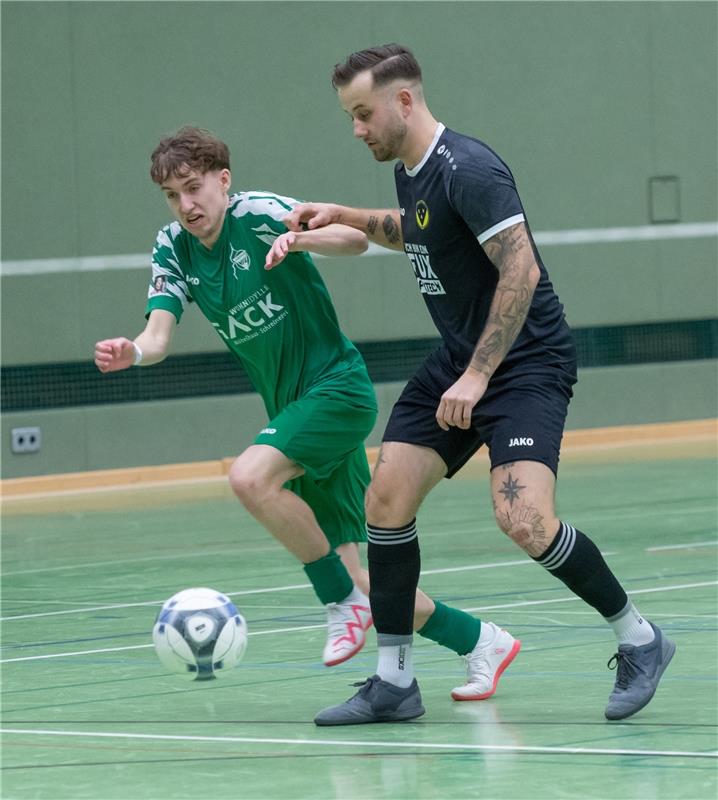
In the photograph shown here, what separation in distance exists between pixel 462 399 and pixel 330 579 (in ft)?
4.53

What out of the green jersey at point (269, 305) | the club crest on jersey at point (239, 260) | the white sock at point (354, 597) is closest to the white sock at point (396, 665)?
the white sock at point (354, 597)

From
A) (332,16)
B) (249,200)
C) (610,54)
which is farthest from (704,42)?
(249,200)

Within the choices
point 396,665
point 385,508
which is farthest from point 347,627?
point 385,508

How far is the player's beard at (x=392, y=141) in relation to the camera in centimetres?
602

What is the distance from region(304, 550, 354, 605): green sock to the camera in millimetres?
6910

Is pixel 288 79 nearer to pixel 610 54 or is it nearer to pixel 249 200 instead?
pixel 610 54

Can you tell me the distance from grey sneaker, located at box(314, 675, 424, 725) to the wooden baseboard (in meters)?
10.6

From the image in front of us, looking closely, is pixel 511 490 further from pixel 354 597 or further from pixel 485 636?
pixel 354 597

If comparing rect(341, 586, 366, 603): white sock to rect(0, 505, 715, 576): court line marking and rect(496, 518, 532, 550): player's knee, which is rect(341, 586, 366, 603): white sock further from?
rect(0, 505, 715, 576): court line marking

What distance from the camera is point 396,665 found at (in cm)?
607

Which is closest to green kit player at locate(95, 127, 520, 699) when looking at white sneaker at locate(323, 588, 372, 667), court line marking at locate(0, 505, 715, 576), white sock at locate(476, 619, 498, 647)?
white sneaker at locate(323, 588, 372, 667)

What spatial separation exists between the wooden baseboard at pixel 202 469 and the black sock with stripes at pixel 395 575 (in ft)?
34.5

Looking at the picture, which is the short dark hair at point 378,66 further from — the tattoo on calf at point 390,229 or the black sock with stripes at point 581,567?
the black sock with stripes at point 581,567

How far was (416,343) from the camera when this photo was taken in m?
18.8
